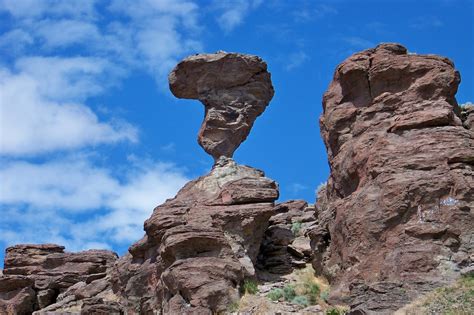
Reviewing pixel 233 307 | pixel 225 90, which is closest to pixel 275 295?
pixel 233 307

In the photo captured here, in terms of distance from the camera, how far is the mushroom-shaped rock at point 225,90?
47219mm

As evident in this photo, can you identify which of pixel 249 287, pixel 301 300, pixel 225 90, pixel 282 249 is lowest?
pixel 301 300

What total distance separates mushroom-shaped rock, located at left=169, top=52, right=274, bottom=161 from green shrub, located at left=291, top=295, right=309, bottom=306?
1268cm

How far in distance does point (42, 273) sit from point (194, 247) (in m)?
17.8

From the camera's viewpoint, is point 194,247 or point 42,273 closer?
point 194,247

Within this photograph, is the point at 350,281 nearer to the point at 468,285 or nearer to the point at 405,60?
the point at 468,285

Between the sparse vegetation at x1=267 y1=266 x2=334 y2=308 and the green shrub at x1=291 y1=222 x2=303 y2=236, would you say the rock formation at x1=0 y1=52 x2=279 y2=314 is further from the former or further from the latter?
the green shrub at x1=291 y1=222 x2=303 y2=236

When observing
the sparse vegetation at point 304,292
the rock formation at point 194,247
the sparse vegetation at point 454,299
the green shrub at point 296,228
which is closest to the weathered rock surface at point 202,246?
the rock formation at point 194,247

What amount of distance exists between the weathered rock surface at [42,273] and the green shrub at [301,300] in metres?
15.8

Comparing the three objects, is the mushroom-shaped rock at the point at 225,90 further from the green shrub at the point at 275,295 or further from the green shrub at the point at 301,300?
the green shrub at the point at 301,300

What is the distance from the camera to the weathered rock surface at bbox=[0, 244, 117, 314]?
1955 inches

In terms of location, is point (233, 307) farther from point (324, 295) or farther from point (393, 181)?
point (393, 181)

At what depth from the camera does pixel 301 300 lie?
117 feet

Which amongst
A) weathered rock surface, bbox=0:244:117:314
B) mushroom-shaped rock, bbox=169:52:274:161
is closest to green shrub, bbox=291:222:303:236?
mushroom-shaped rock, bbox=169:52:274:161
